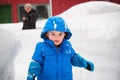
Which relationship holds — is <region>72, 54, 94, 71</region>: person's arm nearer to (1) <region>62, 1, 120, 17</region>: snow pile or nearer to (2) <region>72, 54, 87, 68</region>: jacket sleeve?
(2) <region>72, 54, 87, 68</region>: jacket sleeve

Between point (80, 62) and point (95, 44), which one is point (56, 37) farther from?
point (95, 44)

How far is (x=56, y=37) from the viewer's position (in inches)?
78.5

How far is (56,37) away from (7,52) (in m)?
0.34

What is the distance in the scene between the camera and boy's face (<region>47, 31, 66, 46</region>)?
6.53 feet

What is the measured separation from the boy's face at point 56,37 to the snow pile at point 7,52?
261 millimetres

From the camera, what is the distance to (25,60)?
3.59 metres

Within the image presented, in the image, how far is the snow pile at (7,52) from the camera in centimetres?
190

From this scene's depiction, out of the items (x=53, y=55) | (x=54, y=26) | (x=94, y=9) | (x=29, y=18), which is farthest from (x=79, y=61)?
(x=29, y=18)

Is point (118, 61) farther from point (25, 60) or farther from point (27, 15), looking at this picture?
point (27, 15)

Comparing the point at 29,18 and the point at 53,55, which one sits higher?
the point at 29,18

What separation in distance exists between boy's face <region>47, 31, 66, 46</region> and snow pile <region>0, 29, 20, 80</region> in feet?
0.85

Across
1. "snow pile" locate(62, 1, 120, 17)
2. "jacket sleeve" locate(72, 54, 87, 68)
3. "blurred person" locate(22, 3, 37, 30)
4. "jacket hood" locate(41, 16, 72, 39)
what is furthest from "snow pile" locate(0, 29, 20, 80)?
"blurred person" locate(22, 3, 37, 30)

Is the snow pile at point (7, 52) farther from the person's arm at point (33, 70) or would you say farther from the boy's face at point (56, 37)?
the boy's face at point (56, 37)

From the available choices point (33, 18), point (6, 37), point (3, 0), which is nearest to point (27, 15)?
point (33, 18)
